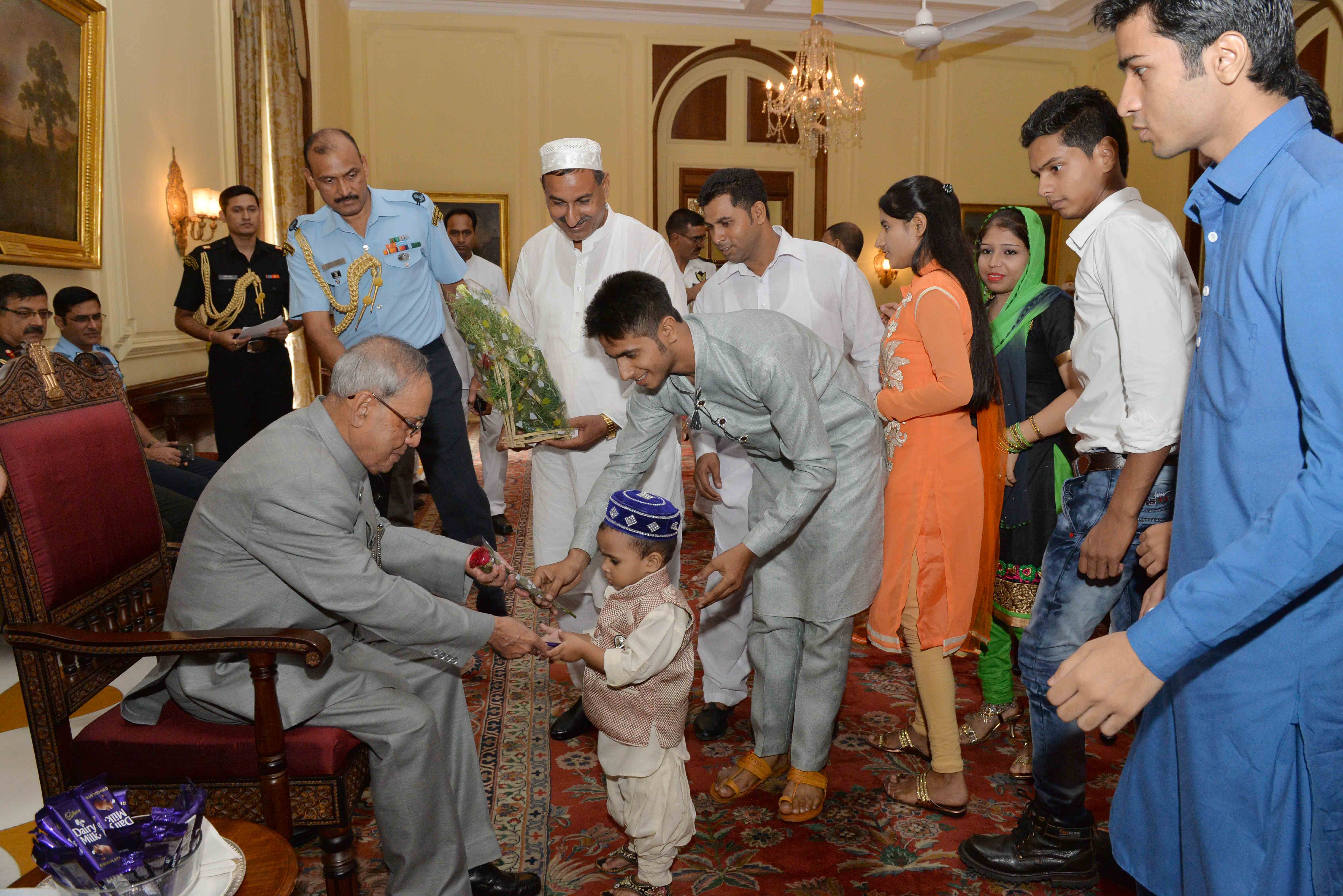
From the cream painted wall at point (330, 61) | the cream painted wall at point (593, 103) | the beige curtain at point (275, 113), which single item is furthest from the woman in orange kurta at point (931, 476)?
the cream painted wall at point (593, 103)

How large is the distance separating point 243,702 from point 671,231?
15.5ft

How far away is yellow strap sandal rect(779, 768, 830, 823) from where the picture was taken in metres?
2.50

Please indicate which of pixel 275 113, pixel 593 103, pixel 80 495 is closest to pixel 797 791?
pixel 80 495

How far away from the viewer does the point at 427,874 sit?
1938 mm

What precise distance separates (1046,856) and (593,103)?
9189mm

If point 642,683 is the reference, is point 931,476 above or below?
above

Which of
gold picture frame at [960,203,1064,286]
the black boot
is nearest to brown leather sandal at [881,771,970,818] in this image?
the black boot

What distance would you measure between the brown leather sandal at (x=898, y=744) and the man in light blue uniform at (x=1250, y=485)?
5.31 ft

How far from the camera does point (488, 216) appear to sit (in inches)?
385

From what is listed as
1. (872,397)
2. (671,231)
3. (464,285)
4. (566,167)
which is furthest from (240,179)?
(872,397)

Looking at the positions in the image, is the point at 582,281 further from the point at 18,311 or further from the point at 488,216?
the point at 488,216

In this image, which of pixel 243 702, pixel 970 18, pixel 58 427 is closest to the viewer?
pixel 243 702

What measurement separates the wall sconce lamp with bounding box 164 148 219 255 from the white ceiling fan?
484 cm

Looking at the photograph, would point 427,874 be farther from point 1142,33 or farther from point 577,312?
point 1142,33
